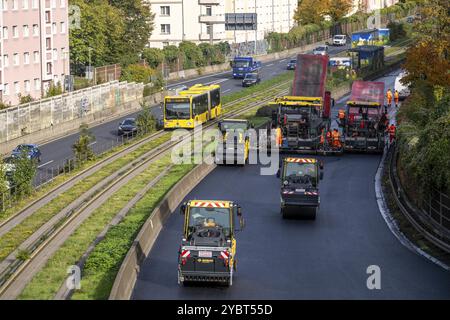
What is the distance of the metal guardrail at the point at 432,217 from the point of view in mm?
36559

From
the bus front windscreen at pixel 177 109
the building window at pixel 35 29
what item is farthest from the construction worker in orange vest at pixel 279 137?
the building window at pixel 35 29

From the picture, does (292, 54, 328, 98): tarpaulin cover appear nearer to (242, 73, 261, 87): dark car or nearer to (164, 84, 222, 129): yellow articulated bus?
(164, 84, 222, 129): yellow articulated bus

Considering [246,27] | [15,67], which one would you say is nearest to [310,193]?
[15,67]

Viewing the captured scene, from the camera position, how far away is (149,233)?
37625mm

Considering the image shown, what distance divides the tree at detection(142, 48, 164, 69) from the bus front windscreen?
149 feet

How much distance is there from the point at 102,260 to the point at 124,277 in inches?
138

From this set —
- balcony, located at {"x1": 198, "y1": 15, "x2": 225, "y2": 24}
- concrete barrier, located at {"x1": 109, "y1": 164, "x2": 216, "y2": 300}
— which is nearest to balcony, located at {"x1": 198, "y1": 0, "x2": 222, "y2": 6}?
balcony, located at {"x1": 198, "y1": 15, "x2": 225, "y2": 24}

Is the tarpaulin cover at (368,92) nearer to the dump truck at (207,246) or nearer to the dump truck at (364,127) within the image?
the dump truck at (364,127)

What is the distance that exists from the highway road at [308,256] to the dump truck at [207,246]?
22.8 inches

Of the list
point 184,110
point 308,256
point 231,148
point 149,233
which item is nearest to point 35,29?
point 184,110

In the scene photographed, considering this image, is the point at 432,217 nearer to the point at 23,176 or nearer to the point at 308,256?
the point at 308,256

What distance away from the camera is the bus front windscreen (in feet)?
232

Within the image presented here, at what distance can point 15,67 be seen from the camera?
8875 centimetres

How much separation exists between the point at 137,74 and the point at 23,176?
184ft
